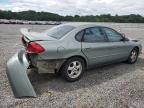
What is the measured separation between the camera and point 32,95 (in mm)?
3916

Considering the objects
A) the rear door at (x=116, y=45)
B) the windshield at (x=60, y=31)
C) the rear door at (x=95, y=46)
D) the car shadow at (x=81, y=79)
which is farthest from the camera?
the rear door at (x=116, y=45)

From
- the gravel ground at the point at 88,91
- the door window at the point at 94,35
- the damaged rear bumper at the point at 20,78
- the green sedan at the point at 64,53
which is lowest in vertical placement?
the gravel ground at the point at 88,91

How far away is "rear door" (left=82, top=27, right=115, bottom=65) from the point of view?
16.5 ft

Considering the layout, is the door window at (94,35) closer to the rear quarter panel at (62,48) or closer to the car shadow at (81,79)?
the rear quarter panel at (62,48)

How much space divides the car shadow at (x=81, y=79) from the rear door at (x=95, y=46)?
43 cm

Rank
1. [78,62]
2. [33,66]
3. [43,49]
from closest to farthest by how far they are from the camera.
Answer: [43,49] < [33,66] < [78,62]

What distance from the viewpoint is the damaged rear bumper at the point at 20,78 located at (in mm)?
3969

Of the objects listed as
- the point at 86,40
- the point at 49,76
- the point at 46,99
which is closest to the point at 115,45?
the point at 86,40

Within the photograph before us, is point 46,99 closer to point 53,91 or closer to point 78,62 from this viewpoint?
point 53,91

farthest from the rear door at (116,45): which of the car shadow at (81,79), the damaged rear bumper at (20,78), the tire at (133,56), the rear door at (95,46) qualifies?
the damaged rear bumper at (20,78)

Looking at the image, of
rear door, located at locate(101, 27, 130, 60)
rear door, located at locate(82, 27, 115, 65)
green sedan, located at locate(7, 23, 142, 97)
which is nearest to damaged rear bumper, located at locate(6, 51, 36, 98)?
green sedan, located at locate(7, 23, 142, 97)

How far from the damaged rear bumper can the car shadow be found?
0.28 metres

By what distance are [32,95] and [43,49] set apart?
41.2 inches

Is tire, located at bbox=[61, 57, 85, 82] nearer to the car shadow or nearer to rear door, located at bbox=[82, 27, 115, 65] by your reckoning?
the car shadow
